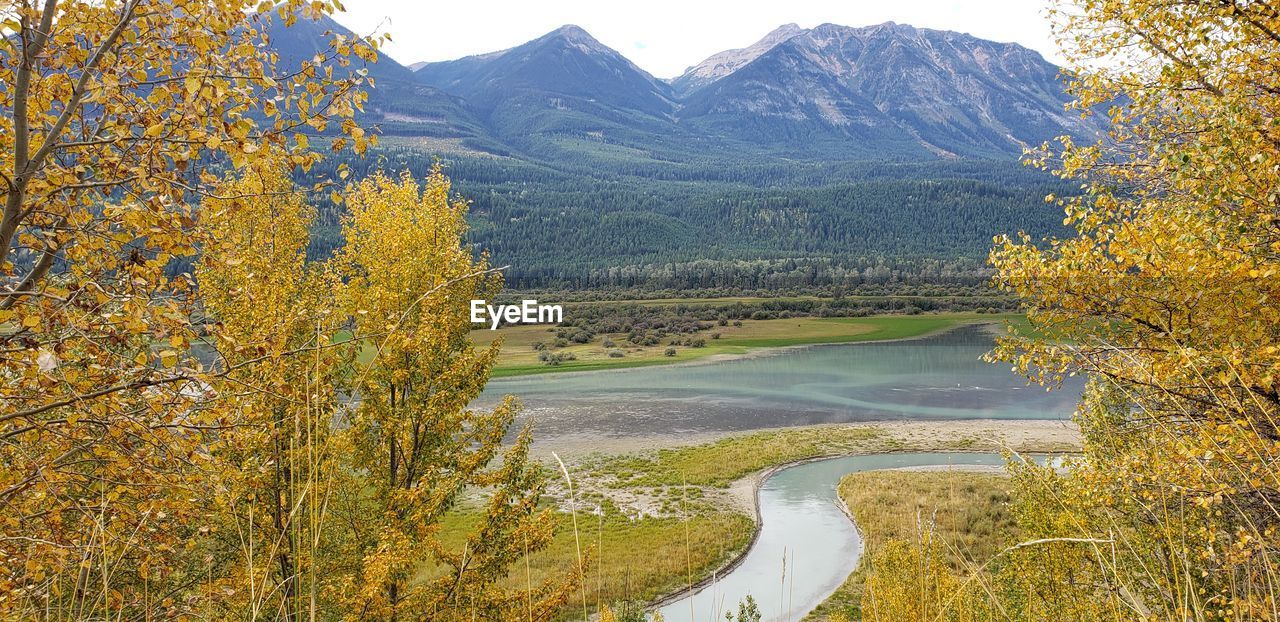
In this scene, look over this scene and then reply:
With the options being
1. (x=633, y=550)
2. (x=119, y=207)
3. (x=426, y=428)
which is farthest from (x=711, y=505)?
(x=119, y=207)

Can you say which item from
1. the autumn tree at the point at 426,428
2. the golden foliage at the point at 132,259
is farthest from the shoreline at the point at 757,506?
the golden foliage at the point at 132,259

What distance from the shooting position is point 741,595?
2375 cm

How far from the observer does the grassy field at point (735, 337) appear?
89.9 meters

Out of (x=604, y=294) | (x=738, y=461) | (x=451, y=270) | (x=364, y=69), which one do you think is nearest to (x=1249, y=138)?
(x=364, y=69)

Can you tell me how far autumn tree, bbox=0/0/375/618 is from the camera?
3.61m

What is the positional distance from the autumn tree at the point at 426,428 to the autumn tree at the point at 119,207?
258 inches

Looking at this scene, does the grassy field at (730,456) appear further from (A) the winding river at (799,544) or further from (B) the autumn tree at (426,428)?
(B) the autumn tree at (426,428)

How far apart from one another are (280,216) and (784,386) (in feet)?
205

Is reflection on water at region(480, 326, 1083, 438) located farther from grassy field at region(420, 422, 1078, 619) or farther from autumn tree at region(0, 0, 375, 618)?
autumn tree at region(0, 0, 375, 618)

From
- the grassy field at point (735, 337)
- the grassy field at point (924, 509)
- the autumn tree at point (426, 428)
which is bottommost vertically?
the grassy field at point (735, 337)

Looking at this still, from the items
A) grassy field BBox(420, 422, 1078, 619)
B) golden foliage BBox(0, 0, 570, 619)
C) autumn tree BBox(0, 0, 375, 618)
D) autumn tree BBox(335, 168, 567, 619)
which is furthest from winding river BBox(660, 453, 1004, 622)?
autumn tree BBox(0, 0, 375, 618)

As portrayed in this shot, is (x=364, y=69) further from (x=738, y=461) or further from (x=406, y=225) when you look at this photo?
(x=738, y=461)

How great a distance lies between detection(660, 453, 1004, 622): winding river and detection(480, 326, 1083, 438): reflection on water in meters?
11.2

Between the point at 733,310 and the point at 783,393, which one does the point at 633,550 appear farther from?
the point at 733,310
